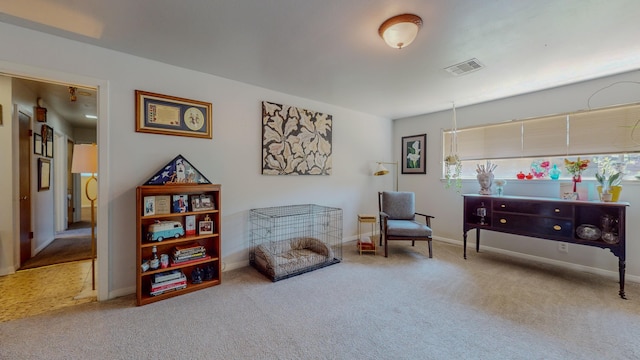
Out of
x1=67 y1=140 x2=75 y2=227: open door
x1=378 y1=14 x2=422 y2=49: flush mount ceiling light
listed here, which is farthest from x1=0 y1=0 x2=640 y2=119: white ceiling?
x1=67 y1=140 x2=75 y2=227: open door

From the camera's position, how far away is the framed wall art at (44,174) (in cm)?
367

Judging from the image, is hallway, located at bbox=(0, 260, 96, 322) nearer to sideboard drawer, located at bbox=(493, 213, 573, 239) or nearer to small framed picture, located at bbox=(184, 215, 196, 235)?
small framed picture, located at bbox=(184, 215, 196, 235)

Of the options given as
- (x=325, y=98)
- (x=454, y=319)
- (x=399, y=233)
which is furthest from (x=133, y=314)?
(x=325, y=98)

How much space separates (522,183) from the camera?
352 cm

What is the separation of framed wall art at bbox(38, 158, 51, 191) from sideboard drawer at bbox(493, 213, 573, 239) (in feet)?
21.8

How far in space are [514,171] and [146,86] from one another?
16.1 ft

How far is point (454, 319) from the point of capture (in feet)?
6.66

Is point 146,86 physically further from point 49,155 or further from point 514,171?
point 514,171

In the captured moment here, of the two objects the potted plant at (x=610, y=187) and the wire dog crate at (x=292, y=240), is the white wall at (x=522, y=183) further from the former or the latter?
the wire dog crate at (x=292, y=240)

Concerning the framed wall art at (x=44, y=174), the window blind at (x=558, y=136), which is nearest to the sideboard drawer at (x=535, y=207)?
the window blind at (x=558, y=136)

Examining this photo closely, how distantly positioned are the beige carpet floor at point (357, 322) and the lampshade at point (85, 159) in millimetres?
1278

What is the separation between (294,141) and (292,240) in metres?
1.43

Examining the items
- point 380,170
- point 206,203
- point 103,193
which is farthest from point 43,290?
point 380,170

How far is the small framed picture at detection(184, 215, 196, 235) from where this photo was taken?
8.50ft
